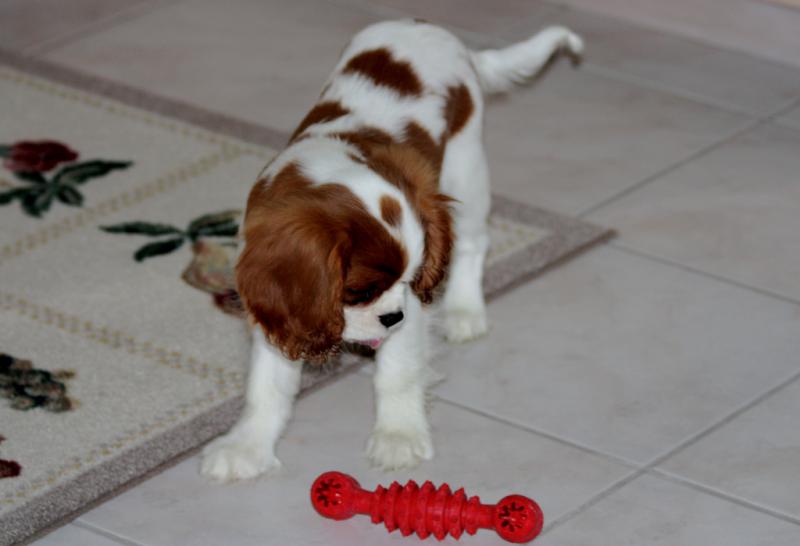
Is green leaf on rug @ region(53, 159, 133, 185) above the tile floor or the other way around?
the other way around

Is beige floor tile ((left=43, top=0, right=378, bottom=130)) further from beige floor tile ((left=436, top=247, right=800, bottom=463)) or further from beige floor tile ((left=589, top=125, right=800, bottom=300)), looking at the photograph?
beige floor tile ((left=436, top=247, right=800, bottom=463))

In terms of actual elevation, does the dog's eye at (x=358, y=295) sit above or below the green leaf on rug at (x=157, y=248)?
above

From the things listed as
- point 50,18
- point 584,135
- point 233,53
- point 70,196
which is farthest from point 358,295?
point 50,18

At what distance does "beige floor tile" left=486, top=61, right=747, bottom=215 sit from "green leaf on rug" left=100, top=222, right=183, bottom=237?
31.3 inches

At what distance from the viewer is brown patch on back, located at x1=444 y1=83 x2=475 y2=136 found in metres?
2.87

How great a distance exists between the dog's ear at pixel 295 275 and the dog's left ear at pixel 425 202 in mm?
172

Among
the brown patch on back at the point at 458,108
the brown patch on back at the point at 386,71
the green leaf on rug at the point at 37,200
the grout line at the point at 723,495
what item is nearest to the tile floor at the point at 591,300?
the grout line at the point at 723,495

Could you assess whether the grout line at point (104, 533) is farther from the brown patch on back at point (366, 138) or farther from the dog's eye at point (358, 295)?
the brown patch on back at point (366, 138)

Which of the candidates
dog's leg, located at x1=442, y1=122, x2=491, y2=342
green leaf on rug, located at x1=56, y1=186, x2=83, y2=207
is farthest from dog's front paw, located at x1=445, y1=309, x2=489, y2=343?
green leaf on rug, located at x1=56, y1=186, x2=83, y2=207

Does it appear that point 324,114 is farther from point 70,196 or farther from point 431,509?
point 70,196

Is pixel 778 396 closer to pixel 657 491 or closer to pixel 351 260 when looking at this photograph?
pixel 657 491

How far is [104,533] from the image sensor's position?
2.47m

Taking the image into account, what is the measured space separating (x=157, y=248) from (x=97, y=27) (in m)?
1.56

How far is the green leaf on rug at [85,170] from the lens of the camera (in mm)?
3643
